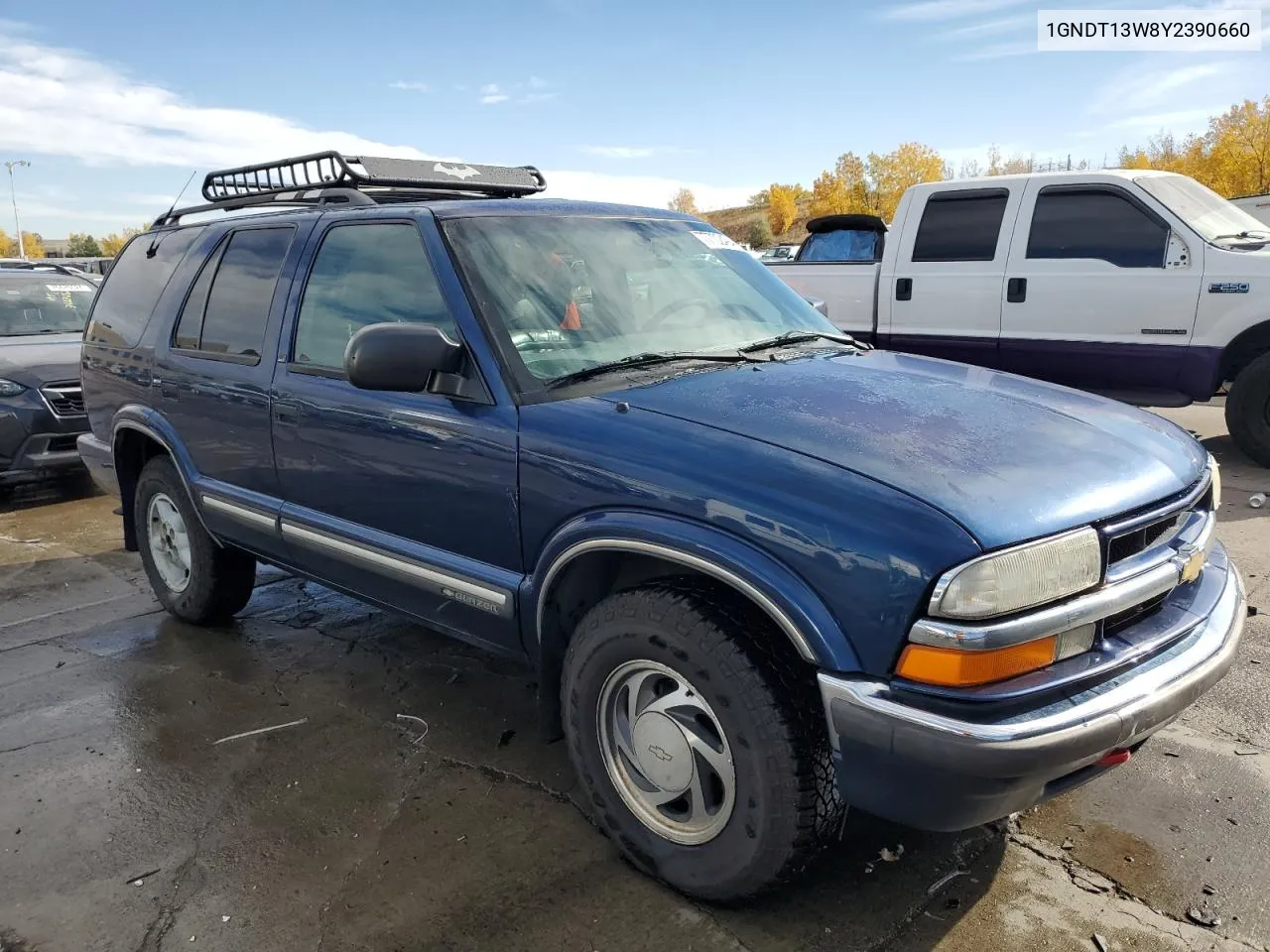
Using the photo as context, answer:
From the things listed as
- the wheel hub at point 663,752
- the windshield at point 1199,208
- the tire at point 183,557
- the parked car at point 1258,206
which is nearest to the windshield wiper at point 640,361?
the wheel hub at point 663,752

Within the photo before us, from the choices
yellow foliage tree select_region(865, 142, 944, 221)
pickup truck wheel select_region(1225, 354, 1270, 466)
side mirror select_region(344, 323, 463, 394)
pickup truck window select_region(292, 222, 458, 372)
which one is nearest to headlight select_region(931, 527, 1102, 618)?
side mirror select_region(344, 323, 463, 394)

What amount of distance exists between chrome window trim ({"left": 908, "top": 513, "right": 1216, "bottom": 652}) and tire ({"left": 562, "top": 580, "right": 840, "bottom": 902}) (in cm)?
39

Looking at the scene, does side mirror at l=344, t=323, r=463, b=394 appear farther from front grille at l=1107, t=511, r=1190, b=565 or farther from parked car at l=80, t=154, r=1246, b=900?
front grille at l=1107, t=511, r=1190, b=565

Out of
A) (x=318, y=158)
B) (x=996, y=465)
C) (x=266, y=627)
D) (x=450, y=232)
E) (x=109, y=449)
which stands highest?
(x=318, y=158)

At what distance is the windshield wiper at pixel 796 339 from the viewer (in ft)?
10.5

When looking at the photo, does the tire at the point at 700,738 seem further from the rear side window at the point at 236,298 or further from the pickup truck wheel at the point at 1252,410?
the pickup truck wheel at the point at 1252,410

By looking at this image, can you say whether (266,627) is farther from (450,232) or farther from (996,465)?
(996,465)

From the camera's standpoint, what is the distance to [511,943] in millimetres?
2357

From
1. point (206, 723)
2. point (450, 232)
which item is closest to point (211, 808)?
point (206, 723)

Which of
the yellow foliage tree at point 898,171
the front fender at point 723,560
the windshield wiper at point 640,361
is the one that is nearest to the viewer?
the front fender at point 723,560

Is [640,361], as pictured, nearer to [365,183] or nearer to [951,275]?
[365,183]

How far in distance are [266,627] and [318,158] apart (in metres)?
2.25

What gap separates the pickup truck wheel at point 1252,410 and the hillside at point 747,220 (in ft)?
219

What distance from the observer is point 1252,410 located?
6.73m
